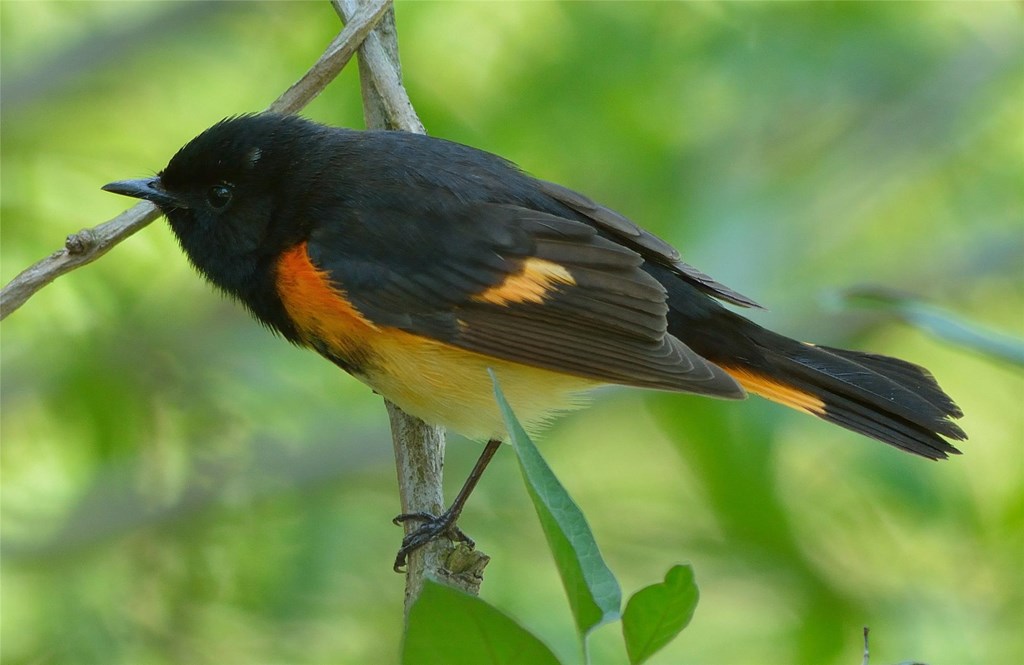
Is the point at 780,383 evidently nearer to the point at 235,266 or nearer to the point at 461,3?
the point at 235,266

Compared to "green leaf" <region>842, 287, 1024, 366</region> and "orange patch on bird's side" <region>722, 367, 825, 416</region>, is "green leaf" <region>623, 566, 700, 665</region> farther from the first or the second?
"orange patch on bird's side" <region>722, 367, 825, 416</region>

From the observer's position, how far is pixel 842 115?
5.67 meters

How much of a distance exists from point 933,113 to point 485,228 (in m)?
3.09

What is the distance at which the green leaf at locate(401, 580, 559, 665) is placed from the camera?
127 cm

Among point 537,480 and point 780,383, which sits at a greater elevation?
point 780,383

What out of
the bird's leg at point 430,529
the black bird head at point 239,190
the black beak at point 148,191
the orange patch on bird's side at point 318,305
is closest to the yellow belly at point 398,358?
the orange patch on bird's side at point 318,305

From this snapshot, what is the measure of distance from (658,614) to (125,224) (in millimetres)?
1795

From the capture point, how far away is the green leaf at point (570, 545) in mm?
1283

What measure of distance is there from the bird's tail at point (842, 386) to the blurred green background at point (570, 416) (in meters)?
0.30

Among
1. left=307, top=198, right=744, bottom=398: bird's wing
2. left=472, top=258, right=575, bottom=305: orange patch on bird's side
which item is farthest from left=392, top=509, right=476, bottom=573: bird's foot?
left=472, top=258, right=575, bottom=305: orange patch on bird's side

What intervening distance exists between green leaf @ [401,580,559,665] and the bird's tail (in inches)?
79.6

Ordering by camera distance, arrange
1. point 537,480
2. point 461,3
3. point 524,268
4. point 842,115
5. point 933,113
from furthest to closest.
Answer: point 842,115 → point 933,113 → point 461,3 → point 524,268 → point 537,480

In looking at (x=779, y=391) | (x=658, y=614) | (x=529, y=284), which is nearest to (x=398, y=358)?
(x=529, y=284)

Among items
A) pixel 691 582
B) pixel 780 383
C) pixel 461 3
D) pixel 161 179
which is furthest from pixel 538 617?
pixel 691 582
